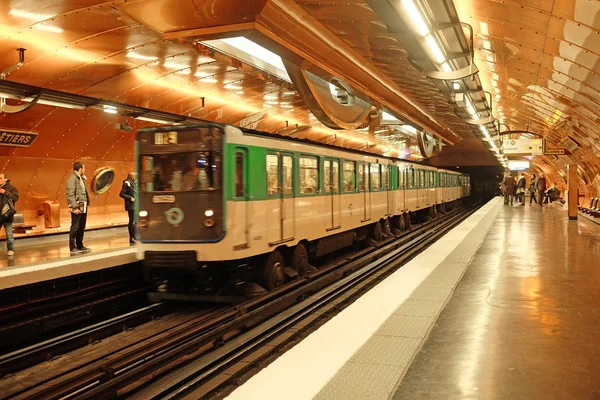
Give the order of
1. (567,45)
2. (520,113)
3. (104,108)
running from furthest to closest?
(520,113)
(104,108)
(567,45)

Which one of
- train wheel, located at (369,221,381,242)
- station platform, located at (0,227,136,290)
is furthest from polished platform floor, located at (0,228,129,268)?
train wheel, located at (369,221,381,242)

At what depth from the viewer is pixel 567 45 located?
823cm

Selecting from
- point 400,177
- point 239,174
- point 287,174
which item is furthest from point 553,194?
point 239,174

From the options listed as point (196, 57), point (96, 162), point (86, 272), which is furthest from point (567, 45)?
point (96, 162)

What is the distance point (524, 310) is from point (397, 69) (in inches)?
245

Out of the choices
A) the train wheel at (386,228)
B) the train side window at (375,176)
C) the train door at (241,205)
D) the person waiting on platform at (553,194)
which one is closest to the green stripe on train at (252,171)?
the train door at (241,205)

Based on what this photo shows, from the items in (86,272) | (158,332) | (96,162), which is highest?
(96,162)

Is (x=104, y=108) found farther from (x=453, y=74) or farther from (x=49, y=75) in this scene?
(x=453, y=74)

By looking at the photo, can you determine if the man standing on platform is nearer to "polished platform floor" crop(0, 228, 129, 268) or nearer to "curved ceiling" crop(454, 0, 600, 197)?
"polished platform floor" crop(0, 228, 129, 268)

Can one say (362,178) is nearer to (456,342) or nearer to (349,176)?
(349,176)

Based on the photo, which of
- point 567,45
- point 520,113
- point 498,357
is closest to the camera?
point 498,357

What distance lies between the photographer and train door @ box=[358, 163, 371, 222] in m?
13.6

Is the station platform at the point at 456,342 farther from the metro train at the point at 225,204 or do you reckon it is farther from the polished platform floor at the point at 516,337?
the metro train at the point at 225,204

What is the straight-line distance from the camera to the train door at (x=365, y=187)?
1364 centimetres
